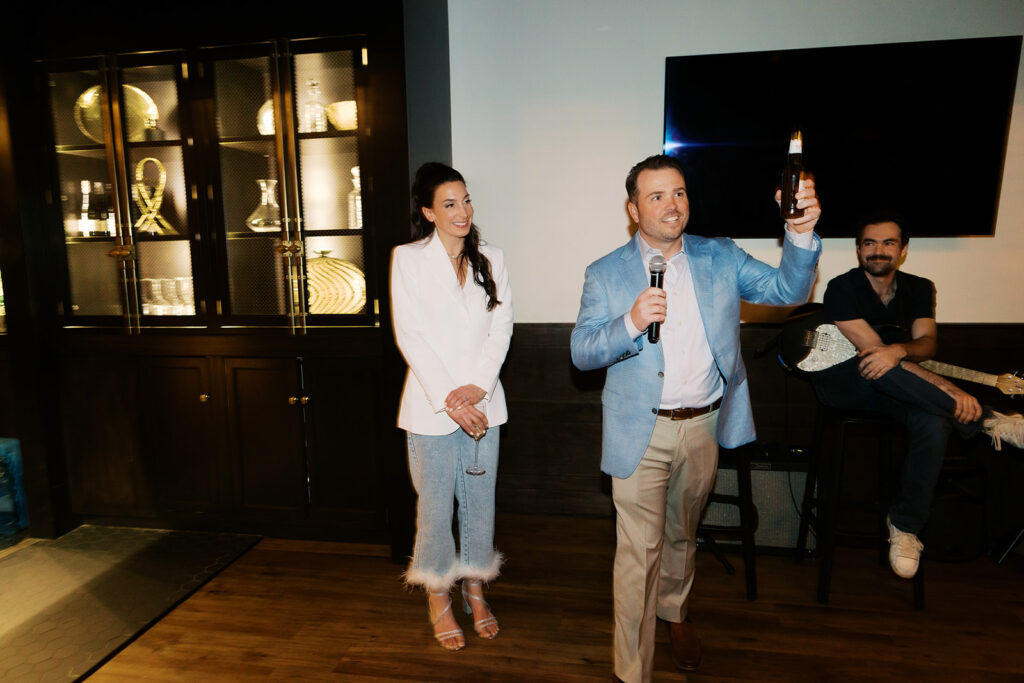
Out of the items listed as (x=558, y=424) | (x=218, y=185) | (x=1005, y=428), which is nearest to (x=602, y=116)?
(x=558, y=424)

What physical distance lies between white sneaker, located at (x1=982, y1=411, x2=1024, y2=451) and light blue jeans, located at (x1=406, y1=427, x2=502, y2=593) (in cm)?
217

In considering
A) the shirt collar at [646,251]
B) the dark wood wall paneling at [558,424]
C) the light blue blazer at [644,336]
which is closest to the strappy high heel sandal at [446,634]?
the light blue blazer at [644,336]

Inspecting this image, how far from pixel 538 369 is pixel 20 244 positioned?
288 cm

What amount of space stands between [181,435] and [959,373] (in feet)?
13.0

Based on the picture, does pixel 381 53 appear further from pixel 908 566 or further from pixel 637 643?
pixel 908 566

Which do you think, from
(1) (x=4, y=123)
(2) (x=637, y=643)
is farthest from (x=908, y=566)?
(1) (x=4, y=123)

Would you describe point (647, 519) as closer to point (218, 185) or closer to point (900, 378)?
point (900, 378)

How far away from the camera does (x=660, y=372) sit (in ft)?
6.31

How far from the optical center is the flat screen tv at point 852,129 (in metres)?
2.94

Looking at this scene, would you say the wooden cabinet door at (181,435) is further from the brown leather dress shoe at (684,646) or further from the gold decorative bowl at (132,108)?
the brown leather dress shoe at (684,646)

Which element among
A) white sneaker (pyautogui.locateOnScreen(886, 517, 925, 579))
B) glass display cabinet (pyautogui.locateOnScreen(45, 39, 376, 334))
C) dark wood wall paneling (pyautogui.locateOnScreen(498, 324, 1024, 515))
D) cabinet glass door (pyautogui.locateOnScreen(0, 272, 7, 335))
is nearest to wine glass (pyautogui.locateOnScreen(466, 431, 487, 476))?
glass display cabinet (pyautogui.locateOnScreen(45, 39, 376, 334))

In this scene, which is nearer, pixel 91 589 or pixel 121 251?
pixel 91 589

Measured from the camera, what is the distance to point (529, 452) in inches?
140

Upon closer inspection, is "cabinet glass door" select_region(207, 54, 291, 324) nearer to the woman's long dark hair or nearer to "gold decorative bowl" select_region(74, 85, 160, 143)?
"gold decorative bowl" select_region(74, 85, 160, 143)
